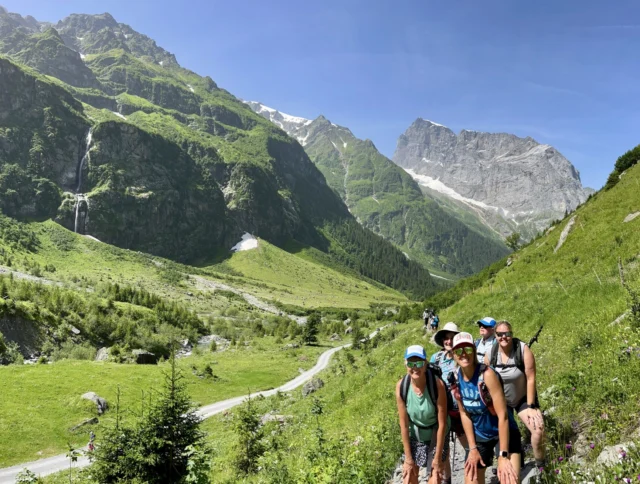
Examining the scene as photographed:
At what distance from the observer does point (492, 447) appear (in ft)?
18.4

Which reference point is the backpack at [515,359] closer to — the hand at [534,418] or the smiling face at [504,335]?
the smiling face at [504,335]

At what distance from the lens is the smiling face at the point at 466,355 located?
5.54m

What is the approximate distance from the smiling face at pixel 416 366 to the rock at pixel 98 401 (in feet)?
105

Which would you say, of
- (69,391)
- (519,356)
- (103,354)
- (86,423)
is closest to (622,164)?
(519,356)

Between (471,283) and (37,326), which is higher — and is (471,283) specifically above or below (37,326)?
above

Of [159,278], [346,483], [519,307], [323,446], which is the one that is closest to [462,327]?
[519,307]

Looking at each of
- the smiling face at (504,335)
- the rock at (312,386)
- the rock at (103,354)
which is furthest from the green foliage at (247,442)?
the rock at (103,354)

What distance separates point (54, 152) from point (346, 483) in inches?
9336

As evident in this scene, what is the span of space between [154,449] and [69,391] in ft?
86.5

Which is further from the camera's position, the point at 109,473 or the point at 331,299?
the point at 331,299

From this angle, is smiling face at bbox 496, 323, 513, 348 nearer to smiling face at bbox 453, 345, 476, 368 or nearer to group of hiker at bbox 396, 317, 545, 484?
group of hiker at bbox 396, 317, 545, 484

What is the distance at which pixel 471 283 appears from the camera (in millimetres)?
44094

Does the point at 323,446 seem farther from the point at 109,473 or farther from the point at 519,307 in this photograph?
the point at 519,307

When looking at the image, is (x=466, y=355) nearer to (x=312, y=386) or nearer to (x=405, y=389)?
(x=405, y=389)
